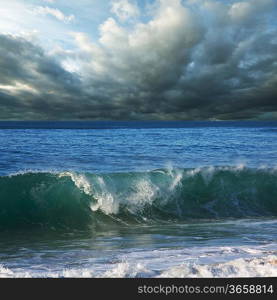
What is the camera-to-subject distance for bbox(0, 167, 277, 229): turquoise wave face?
29.3 feet

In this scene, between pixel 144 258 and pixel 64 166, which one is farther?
pixel 64 166

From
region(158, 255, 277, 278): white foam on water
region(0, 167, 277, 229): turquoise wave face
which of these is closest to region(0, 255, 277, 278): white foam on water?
region(158, 255, 277, 278): white foam on water

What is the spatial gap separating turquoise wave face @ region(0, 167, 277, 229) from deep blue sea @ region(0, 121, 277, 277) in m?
0.04

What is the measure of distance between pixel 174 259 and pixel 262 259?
117cm

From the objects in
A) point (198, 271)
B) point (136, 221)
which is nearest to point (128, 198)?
point (136, 221)

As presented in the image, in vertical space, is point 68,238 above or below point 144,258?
below

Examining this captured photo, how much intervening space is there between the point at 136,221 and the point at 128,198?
1.42 m

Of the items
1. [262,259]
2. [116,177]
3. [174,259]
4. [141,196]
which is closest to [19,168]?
[116,177]

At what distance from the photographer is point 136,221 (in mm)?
8836

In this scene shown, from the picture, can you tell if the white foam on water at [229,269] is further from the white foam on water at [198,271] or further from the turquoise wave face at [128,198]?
the turquoise wave face at [128,198]

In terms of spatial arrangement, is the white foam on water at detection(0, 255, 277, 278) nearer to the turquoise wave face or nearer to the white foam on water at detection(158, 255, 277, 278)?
the white foam on water at detection(158, 255, 277, 278)

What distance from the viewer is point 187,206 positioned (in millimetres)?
10211
